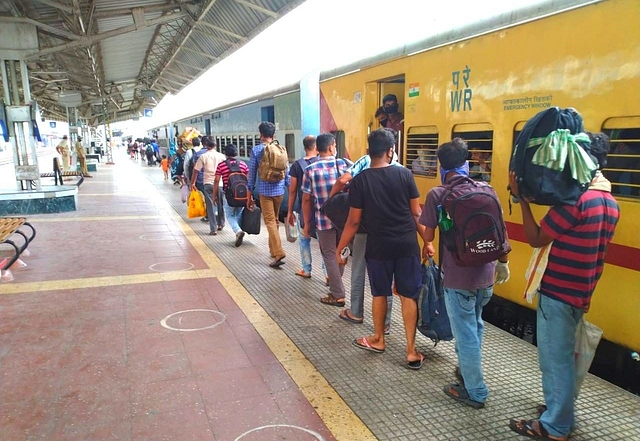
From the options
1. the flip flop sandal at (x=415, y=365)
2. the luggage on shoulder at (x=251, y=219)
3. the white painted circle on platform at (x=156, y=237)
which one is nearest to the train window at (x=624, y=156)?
the flip flop sandal at (x=415, y=365)

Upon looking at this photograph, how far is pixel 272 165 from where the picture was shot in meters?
5.78

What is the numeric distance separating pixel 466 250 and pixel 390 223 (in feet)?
2.51

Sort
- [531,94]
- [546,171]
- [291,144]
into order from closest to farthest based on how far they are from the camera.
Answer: [546,171]
[531,94]
[291,144]

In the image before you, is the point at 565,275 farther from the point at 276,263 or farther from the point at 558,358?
the point at 276,263

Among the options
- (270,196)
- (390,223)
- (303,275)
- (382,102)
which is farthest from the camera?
(270,196)

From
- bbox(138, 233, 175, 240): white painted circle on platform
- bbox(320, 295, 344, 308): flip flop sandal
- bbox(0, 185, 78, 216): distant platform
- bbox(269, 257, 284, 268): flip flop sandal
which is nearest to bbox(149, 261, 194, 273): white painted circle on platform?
bbox(269, 257, 284, 268): flip flop sandal

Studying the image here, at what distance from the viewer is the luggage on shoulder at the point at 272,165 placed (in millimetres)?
5797

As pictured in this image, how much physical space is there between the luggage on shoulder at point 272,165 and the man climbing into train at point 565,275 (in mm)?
3720

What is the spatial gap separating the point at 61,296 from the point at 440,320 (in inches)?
157

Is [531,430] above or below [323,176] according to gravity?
below

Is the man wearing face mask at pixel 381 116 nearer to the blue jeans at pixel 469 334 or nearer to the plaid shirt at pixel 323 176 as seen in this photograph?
the plaid shirt at pixel 323 176

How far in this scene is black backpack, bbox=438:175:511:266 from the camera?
2623 millimetres

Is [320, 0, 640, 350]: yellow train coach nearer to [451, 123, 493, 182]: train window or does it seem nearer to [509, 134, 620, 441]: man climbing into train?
[451, 123, 493, 182]: train window

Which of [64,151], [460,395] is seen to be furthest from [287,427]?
[64,151]
